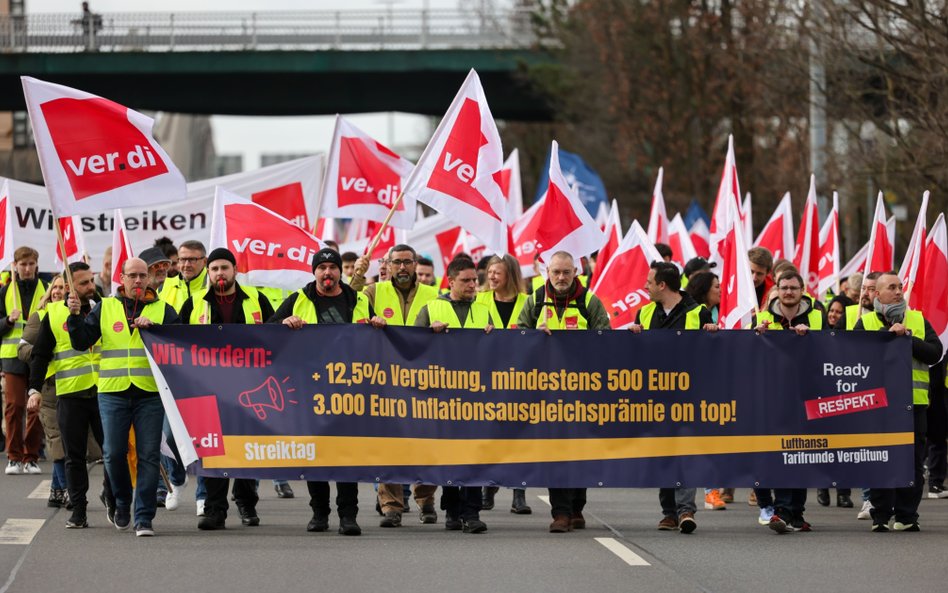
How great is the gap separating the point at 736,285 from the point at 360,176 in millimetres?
4499

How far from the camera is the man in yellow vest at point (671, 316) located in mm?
12852

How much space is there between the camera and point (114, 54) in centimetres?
4484

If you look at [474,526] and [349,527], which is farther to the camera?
[474,526]

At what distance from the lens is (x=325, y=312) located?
1278cm

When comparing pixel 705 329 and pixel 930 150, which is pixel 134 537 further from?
pixel 930 150

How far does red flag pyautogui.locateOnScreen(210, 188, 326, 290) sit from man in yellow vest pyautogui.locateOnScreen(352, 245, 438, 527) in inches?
29.0

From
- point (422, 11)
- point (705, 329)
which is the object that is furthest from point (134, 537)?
point (422, 11)

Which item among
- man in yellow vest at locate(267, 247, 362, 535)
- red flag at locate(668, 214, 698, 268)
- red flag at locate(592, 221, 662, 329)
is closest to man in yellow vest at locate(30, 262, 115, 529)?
man in yellow vest at locate(267, 247, 362, 535)

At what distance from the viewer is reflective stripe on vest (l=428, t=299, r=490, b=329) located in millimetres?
13055

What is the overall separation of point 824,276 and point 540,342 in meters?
7.50

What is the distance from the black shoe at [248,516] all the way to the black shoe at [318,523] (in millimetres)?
514

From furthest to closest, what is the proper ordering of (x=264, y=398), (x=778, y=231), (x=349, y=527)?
(x=778, y=231)
(x=264, y=398)
(x=349, y=527)

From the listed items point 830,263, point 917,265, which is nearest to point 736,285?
point 917,265

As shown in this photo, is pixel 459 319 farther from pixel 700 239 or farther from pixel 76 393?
pixel 700 239
